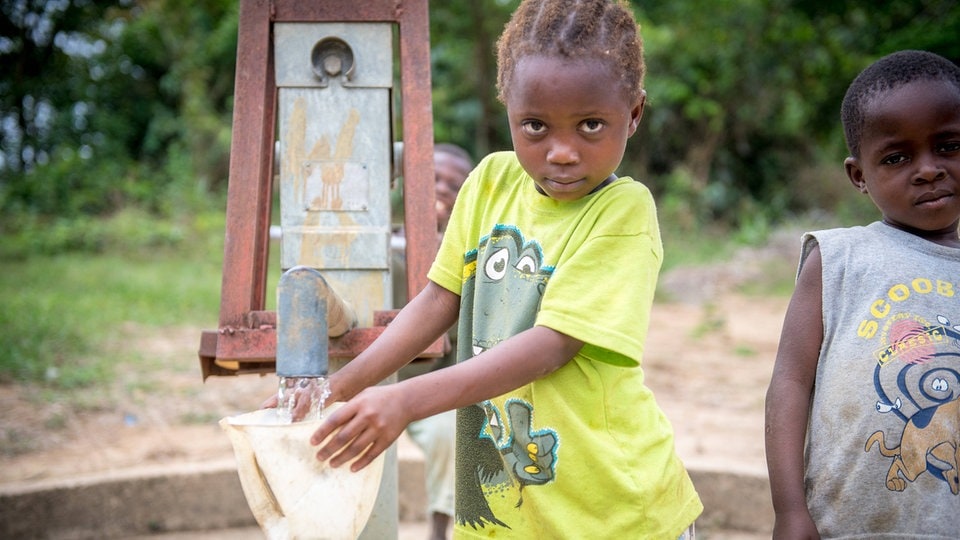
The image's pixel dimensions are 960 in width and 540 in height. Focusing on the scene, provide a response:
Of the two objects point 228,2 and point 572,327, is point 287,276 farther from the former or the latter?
point 228,2

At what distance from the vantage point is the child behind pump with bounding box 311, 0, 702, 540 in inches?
56.5

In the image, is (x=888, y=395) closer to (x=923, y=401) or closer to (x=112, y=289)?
(x=923, y=401)

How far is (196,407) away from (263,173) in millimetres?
3054

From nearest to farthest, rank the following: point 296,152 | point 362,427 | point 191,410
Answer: point 362,427, point 296,152, point 191,410

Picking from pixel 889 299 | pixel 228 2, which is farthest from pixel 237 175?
pixel 228 2

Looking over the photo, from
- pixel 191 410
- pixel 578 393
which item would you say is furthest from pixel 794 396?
pixel 191 410

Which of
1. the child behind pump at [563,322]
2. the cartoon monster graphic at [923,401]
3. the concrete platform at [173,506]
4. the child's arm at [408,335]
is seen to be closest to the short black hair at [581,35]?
the child behind pump at [563,322]

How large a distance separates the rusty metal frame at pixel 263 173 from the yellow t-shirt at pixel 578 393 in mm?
423

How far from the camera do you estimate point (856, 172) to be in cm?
174

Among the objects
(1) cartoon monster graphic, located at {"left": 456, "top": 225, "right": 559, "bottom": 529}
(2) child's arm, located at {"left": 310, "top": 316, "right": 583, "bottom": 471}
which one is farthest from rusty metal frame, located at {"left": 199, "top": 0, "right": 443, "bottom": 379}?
(2) child's arm, located at {"left": 310, "top": 316, "right": 583, "bottom": 471}

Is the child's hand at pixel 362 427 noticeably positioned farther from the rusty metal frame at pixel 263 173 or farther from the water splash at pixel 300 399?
the rusty metal frame at pixel 263 173

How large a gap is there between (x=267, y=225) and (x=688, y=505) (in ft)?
3.51

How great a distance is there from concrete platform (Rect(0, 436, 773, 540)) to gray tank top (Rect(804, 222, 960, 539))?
1751 mm

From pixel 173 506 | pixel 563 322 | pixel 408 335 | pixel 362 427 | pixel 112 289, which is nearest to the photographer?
pixel 362 427
